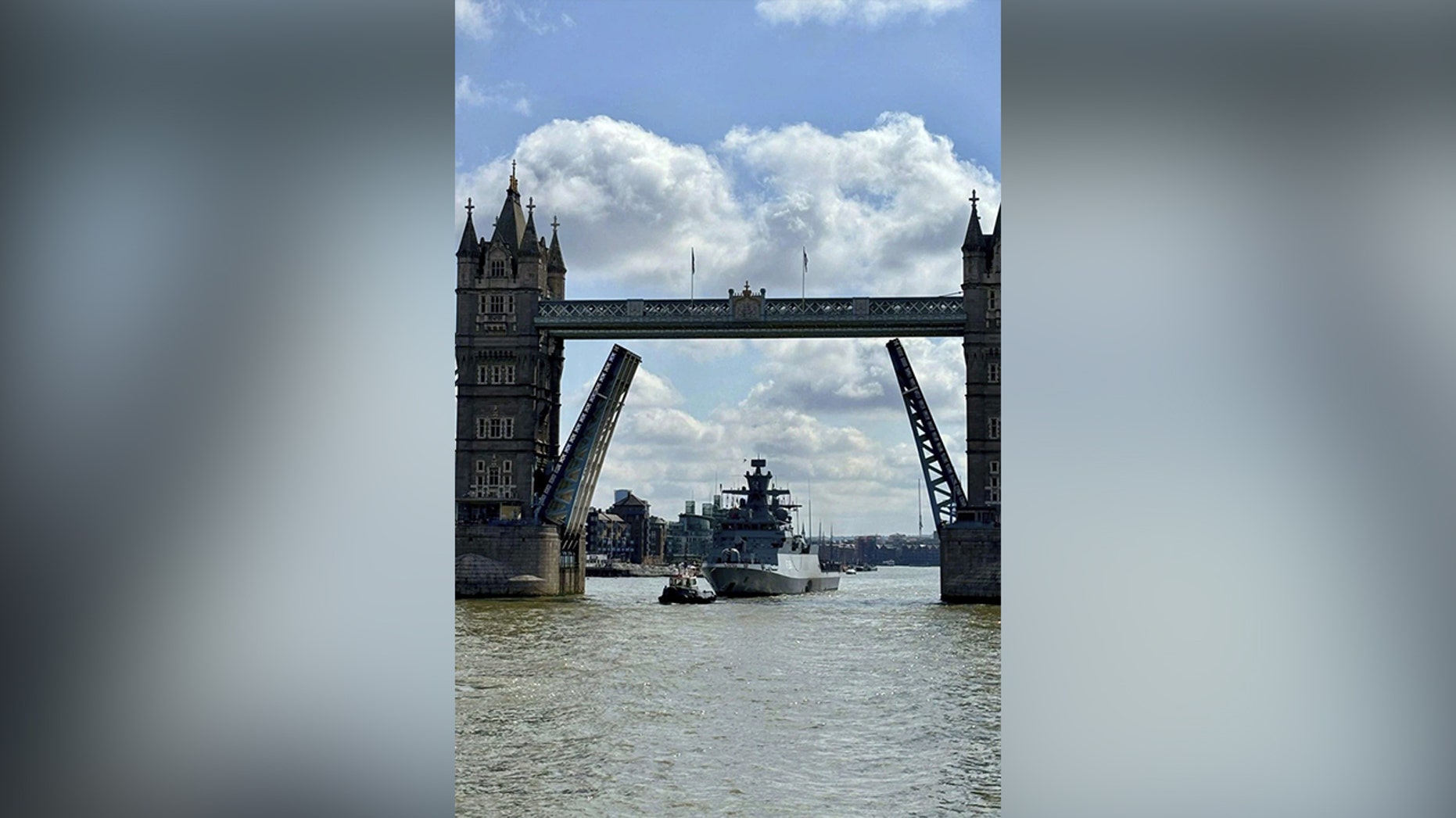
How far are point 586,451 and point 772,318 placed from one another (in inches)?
134

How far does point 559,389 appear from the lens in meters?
24.7

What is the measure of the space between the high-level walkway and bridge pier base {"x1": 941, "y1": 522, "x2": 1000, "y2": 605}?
2917 millimetres

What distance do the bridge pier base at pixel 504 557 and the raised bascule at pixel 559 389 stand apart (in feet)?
0.06

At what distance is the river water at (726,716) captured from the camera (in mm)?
6797

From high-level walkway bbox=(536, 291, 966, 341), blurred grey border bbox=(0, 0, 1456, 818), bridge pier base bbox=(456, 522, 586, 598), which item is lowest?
bridge pier base bbox=(456, 522, 586, 598)

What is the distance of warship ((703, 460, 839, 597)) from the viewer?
24.4 m
